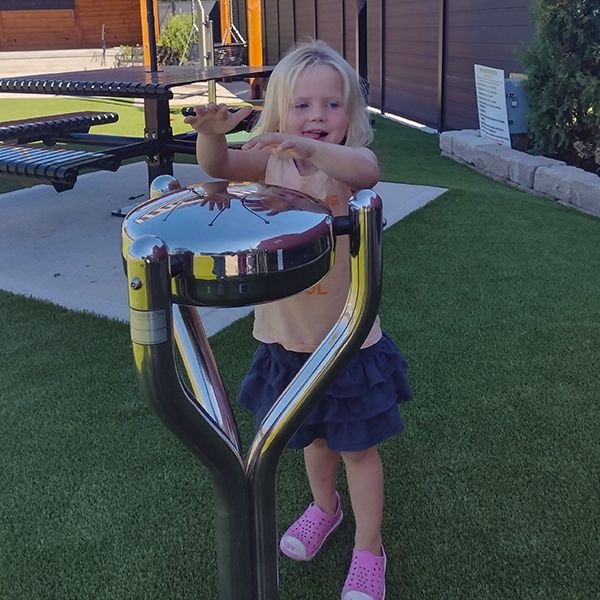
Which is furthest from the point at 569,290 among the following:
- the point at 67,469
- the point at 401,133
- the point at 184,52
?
the point at 184,52

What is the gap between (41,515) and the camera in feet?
6.85

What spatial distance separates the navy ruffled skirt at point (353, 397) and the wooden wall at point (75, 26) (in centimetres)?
3012

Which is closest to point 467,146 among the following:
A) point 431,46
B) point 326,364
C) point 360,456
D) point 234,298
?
point 431,46

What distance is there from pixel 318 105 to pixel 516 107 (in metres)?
5.66

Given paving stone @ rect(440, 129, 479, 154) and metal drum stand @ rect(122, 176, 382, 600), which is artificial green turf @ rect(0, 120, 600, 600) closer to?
metal drum stand @ rect(122, 176, 382, 600)

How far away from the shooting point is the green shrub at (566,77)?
5.86 metres

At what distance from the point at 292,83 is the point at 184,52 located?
58.1ft

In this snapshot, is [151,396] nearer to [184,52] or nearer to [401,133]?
[401,133]

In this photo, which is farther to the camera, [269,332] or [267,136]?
[269,332]

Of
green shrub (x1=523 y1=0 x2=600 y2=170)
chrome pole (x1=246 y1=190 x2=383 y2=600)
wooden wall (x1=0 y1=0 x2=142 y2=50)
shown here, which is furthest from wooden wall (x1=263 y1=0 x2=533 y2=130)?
wooden wall (x1=0 y1=0 x2=142 y2=50)

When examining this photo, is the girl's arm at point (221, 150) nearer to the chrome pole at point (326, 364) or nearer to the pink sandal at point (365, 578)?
the chrome pole at point (326, 364)

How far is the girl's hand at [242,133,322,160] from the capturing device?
4.32ft

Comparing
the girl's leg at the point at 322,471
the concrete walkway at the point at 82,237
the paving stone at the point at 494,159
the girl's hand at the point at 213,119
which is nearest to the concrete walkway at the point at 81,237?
the concrete walkway at the point at 82,237

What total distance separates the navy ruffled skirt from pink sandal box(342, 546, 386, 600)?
1.06 feet
